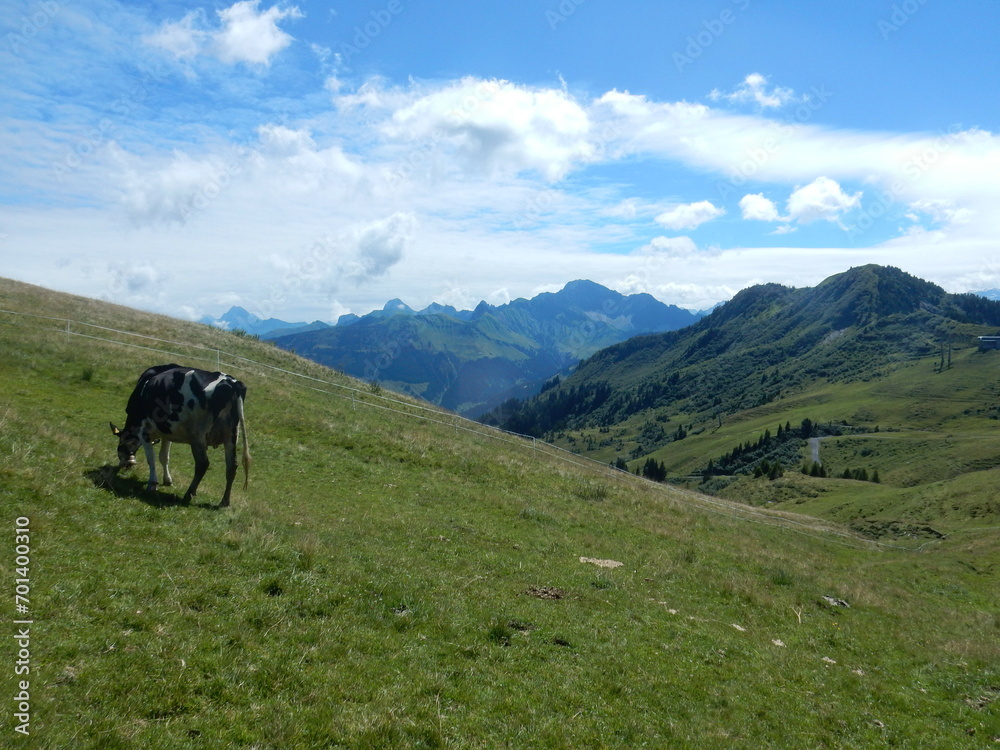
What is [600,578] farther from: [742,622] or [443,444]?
[443,444]

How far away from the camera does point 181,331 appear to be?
155 ft

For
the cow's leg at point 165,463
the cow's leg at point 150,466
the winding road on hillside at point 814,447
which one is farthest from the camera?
the winding road on hillside at point 814,447

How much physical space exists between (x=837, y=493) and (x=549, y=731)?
112m

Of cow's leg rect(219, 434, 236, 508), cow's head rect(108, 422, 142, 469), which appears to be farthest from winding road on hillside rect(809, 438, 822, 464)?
cow's head rect(108, 422, 142, 469)

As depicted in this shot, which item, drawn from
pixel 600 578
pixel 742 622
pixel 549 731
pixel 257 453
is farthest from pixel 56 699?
pixel 257 453

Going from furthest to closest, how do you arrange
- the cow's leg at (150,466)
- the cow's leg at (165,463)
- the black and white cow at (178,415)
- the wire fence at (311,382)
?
the wire fence at (311,382)
the cow's leg at (165,463)
the black and white cow at (178,415)
the cow's leg at (150,466)

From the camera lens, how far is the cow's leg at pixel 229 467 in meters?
14.8

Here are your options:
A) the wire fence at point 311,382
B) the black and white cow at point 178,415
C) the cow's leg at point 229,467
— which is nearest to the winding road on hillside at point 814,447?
the wire fence at point 311,382

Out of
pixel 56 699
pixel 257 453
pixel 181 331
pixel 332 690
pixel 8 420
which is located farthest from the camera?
pixel 181 331

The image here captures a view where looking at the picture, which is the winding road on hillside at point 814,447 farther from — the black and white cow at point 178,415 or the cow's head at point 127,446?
the cow's head at point 127,446

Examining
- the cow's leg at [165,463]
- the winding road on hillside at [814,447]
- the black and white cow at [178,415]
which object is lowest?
the winding road on hillside at [814,447]

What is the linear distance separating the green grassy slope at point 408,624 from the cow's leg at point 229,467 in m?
0.46

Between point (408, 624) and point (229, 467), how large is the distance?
7.25 m

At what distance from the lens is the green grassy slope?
735cm
